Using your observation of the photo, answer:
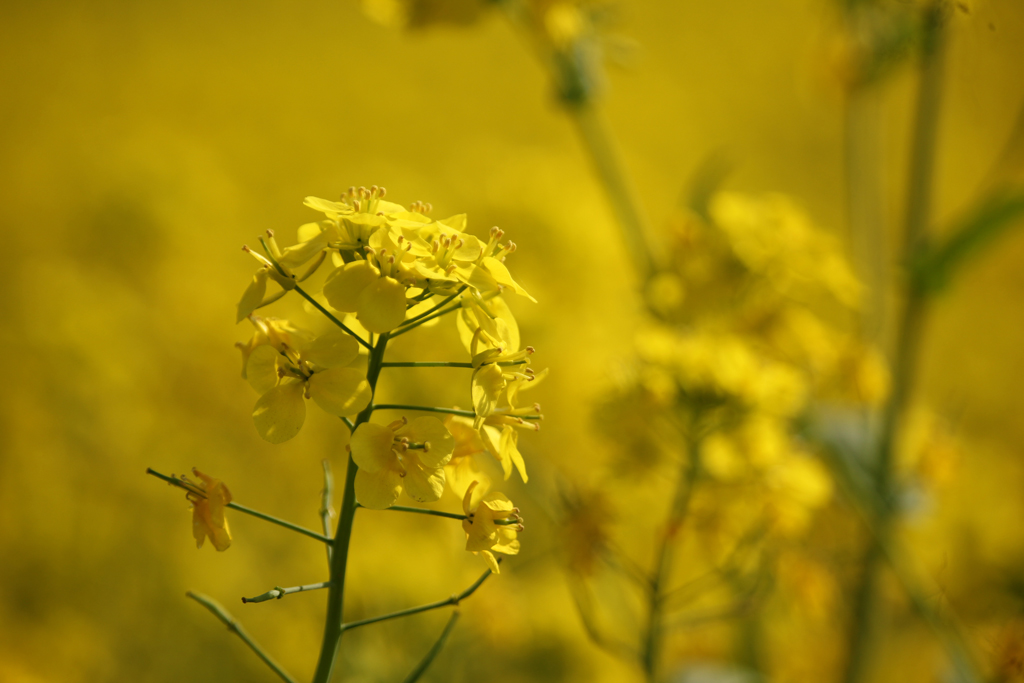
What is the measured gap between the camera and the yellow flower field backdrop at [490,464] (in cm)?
117

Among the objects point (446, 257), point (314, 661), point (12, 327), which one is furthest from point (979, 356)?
point (12, 327)

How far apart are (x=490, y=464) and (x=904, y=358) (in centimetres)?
80

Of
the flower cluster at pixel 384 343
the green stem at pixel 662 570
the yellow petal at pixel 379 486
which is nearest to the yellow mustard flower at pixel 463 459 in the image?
the flower cluster at pixel 384 343

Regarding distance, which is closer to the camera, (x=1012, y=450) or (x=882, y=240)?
(x=882, y=240)

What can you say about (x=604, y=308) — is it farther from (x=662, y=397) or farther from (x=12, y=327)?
(x=12, y=327)

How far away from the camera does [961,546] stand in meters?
1.83

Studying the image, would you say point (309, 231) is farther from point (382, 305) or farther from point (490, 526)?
point (490, 526)

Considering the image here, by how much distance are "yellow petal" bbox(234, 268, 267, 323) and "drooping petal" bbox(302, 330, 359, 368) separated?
55 millimetres

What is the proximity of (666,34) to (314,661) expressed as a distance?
15.7 ft

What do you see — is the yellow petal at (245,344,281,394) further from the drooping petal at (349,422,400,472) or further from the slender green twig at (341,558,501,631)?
the slender green twig at (341,558,501,631)

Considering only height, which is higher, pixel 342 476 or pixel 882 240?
pixel 882 240

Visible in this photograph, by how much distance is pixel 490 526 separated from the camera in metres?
0.58

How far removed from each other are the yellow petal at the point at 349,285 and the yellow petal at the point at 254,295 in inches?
2.2

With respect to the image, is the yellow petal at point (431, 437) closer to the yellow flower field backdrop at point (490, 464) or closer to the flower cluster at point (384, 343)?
the flower cluster at point (384, 343)
